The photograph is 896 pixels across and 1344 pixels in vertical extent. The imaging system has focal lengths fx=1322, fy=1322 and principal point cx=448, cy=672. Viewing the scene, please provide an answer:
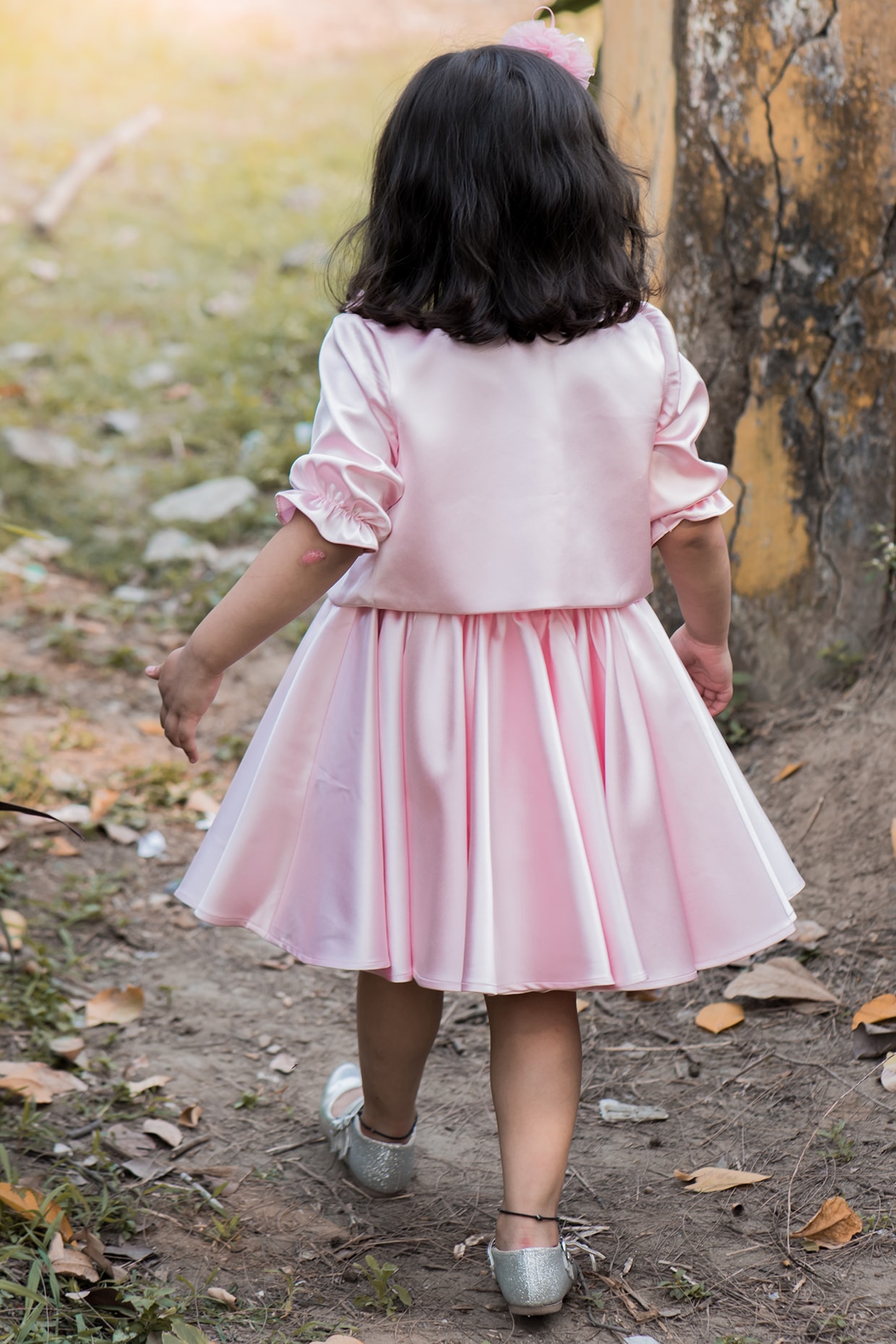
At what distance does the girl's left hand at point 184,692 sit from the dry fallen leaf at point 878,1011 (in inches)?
42.9

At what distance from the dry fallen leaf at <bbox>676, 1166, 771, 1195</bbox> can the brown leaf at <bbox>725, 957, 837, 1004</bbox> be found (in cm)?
38

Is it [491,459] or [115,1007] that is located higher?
[491,459]

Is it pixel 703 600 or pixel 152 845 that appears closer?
pixel 703 600

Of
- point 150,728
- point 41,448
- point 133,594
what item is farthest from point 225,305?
point 150,728

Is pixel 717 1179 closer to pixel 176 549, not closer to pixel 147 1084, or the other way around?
pixel 147 1084

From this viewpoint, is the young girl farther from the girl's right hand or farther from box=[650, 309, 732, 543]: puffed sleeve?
the girl's right hand

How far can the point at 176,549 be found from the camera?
404 cm

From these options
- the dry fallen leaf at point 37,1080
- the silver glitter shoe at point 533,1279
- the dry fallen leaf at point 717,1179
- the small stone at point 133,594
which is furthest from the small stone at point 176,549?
the silver glitter shoe at point 533,1279

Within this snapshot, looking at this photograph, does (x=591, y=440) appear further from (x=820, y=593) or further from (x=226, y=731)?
(x=226, y=731)

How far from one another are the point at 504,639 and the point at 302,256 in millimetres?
4737

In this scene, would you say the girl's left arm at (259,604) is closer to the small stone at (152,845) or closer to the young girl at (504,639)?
the young girl at (504,639)

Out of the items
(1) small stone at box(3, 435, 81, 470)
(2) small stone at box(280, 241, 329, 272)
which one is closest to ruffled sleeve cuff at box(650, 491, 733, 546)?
(1) small stone at box(3, 435, 81, 470)

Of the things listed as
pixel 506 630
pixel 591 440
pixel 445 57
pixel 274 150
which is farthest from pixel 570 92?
pixel 274 150

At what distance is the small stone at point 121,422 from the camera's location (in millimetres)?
4816
